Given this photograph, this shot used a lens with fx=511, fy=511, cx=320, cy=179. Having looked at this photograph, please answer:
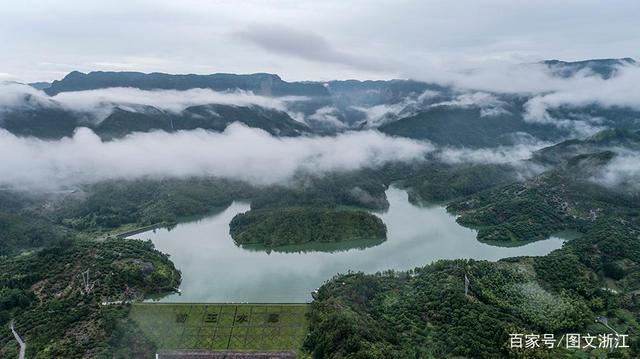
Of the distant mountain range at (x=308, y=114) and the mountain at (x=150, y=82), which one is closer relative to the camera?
the distant mountain range at (x=308, y=114)

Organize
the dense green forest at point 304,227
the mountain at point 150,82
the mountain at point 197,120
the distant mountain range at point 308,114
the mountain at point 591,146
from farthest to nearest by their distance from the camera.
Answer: the mountain at point 150,82 → the distant mountain range at point 308,114 → the mountain at point 197,120 → the mountain at point 591,146 → the dense green forest at point 304,227

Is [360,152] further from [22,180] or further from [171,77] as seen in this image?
[171,77]

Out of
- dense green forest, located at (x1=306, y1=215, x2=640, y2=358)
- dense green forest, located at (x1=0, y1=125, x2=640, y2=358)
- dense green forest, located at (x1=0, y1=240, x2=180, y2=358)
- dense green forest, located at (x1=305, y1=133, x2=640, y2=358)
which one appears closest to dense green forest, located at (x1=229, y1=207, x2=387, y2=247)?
dense green forest, located at (x1=0, y1=125, x2=640, y2=358)

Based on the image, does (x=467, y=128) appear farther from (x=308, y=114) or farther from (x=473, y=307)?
(x=473, y=307)

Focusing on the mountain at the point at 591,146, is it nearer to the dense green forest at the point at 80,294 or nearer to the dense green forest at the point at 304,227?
the dense green forest at the point at 304,227

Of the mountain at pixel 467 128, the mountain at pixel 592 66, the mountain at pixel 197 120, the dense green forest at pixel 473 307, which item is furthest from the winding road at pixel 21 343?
the mountain at pixel 592 66

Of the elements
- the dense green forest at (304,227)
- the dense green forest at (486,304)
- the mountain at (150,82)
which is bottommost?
the dense green forest at (304,227)

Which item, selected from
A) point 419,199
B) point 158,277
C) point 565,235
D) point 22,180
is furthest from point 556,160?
point 22,180

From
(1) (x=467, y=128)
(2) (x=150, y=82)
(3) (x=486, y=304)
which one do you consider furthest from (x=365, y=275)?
(2) (x=150, y=82)
